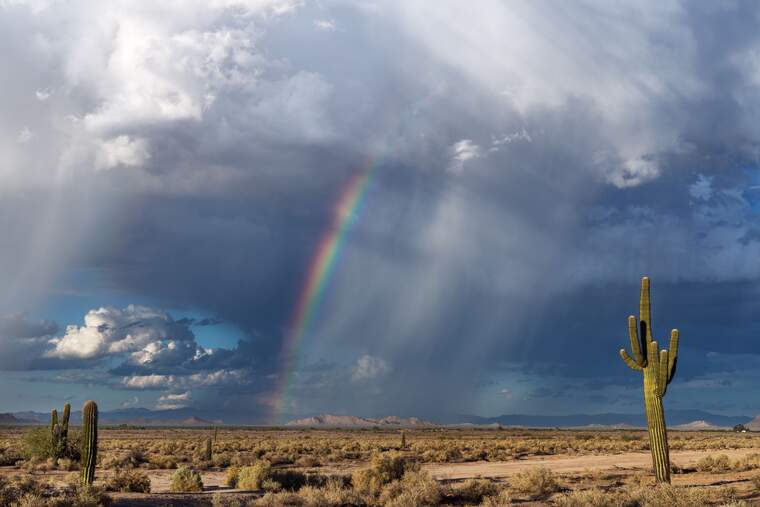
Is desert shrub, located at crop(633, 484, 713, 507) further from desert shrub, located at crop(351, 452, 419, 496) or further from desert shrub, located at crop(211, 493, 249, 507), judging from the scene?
desert shrub, located at crop(211, 493, 249, 507)

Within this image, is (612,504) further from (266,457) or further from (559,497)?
(266,457)

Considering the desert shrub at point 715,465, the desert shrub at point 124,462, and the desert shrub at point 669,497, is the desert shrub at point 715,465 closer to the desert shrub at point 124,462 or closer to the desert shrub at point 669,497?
the desert shrub at point 669,497

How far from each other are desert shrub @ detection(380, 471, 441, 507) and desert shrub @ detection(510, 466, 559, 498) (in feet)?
12.6

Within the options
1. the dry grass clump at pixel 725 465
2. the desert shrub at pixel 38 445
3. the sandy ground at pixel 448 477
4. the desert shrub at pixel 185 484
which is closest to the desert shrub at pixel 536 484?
the sandy ground at pixel 448 477

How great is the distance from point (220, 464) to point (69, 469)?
9.26 m

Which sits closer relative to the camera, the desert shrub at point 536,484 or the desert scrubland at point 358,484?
the desert scrubland at point 358,484

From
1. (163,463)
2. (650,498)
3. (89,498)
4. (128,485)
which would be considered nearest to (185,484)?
(128,485)

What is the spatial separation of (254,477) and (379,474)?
17.5ft

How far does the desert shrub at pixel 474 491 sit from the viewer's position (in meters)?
25.8

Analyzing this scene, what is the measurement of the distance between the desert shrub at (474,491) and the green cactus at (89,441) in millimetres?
14232

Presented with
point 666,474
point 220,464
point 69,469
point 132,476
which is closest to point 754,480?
point 666,474

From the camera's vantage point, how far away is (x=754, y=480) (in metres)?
29.5

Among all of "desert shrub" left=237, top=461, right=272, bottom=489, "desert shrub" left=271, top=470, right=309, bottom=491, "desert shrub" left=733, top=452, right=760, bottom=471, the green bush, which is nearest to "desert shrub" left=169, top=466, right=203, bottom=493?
"desert shrub" left=237, top=461, right=272, bottom=489

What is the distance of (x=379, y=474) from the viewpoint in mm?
29328
